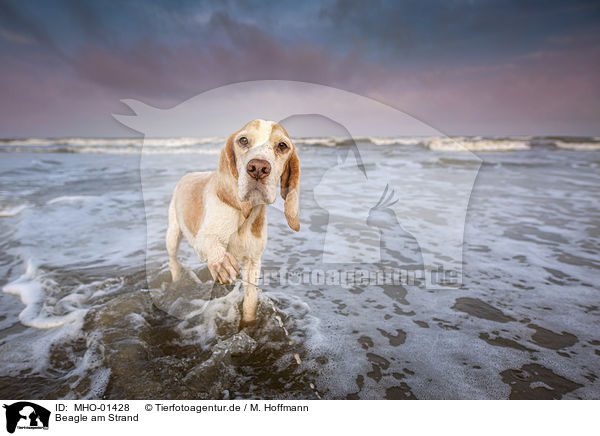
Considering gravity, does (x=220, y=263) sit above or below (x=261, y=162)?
below

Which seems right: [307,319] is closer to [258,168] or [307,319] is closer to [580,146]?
[258,168]

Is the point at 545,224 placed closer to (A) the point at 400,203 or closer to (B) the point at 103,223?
(A) the point at 400,203

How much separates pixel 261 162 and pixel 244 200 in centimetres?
30

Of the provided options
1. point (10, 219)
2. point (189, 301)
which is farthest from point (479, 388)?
point (10, 219)

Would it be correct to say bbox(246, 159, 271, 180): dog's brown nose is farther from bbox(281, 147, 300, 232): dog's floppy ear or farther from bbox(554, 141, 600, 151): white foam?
bbox(554, 141, 600, 151): white foam

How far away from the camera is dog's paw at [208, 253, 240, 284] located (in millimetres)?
2035

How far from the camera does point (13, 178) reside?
36.2ft

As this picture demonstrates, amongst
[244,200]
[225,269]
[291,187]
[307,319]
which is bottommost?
[307,319]

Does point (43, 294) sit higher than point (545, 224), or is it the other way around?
point (545, 224)

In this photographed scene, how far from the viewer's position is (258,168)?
1812mm

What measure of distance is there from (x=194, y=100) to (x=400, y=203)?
6.12 meters
